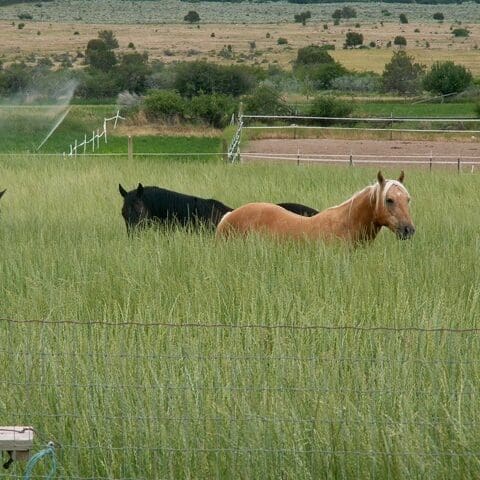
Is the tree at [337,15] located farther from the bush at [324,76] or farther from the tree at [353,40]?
the bush at [324,76]

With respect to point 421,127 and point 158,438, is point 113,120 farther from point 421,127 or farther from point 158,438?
point 158,438

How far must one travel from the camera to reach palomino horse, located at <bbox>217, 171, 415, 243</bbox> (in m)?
11.4

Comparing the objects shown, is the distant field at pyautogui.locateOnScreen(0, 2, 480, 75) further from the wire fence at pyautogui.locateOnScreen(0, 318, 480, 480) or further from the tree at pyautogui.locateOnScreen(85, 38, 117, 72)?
the wire fence at pyautogui.locateOnScreen(0, 318, 480, 480)

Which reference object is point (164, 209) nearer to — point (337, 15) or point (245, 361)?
point (245, 361)

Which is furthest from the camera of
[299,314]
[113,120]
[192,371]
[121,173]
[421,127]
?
[113,120]

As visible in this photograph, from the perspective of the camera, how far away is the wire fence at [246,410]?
19.0ft

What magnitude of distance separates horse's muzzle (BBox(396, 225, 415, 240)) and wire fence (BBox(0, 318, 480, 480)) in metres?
4.52

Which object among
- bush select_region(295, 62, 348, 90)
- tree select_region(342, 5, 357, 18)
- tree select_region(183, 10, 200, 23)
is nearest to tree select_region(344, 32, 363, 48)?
tree select_region(183, 10, 200, 23)

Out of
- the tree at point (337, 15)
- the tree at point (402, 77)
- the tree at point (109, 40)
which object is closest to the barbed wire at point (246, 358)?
the tree at point (402, 77)

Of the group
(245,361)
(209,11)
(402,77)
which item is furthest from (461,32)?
(245,361)

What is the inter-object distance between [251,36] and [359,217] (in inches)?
4578

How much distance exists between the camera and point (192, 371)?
667 cm

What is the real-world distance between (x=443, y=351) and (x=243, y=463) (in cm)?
171

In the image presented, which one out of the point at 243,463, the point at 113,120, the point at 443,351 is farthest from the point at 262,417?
the point at 113,120
